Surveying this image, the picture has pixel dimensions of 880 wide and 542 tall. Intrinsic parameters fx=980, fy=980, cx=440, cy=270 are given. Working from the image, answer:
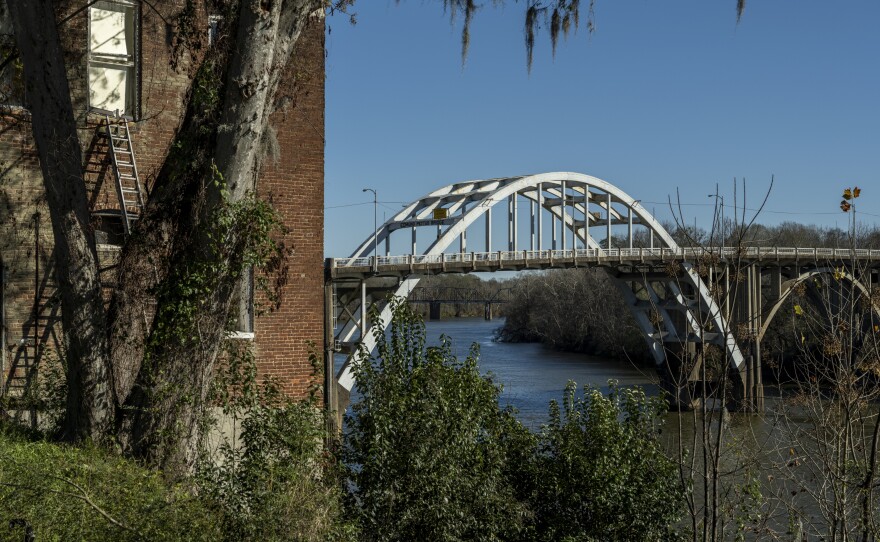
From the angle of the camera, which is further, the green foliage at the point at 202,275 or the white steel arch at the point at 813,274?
the white steel arch at the point at 813,274

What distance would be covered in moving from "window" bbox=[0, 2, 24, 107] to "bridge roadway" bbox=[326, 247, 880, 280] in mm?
19159

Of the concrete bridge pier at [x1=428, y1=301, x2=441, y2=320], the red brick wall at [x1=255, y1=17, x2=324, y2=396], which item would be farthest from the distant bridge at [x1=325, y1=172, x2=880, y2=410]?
the concrete bridge pier at [x1=428, y1=301, x2=441, y2=320]

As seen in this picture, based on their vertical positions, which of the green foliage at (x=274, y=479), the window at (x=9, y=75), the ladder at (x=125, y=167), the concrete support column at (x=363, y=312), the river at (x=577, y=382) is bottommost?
the river at (x=577, y=382)

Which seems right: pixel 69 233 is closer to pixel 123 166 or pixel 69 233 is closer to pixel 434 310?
pixel 123 166

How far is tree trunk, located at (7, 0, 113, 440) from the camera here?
26.8ft

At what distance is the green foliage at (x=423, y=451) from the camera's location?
952 centimetres

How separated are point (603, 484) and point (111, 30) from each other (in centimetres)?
773

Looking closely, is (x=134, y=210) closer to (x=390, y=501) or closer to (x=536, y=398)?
(x=390, y=501)

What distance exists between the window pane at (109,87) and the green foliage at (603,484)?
255 inches

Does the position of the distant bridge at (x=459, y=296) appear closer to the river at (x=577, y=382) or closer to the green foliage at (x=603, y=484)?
the river at (x=577, y=382)

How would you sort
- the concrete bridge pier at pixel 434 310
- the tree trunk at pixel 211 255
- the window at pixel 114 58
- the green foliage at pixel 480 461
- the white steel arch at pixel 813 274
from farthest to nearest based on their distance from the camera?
the concrete bridge pier at pixel 434 310, the window at pixel 114 58, the green foliage at pixel 480 461, the white steel arch at pixel 813 274, the tree trunk at pixel 211 255

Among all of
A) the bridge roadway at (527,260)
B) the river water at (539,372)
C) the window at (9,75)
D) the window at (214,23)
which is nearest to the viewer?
the window at (214,23)

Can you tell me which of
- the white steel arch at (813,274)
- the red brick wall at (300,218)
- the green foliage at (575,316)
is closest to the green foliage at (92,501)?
the red brick wall at (300,218)

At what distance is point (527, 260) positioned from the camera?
40312 mm
